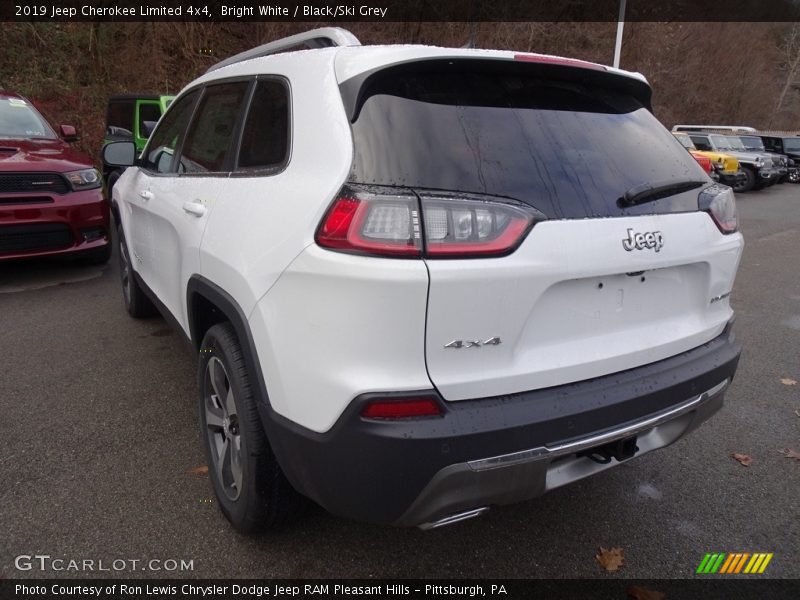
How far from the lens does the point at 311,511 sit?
234 cm

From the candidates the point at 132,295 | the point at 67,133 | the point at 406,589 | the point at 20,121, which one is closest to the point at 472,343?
the point at 406,589

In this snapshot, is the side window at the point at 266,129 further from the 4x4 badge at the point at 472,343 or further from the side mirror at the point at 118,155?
the side mirror at the point at 118,155

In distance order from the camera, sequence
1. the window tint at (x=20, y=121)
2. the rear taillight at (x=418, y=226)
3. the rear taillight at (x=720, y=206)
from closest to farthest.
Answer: the rear taillight at (x=418, y=226)
the rear taillight at (x=720, y=206)
the window tint at (x=20, y=121)

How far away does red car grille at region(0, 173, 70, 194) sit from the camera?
4.95m

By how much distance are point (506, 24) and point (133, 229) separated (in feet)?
67.2

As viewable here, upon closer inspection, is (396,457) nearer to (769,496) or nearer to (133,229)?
(769,496)

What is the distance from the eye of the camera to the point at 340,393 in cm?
155

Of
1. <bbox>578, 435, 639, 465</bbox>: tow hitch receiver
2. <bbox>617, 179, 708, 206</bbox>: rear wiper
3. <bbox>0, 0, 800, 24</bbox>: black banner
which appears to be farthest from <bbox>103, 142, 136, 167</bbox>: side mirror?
<bbox>0, 0, 800, 24</bbox>: black banner

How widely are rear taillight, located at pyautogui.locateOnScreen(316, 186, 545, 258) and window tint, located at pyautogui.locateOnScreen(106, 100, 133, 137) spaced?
876 cm

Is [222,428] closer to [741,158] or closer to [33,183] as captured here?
[33,183]

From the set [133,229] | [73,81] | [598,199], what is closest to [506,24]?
[73,81]

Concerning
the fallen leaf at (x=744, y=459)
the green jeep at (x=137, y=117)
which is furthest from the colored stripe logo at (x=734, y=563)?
the green jeep at (x=137, y=117)

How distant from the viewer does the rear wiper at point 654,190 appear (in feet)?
6.13

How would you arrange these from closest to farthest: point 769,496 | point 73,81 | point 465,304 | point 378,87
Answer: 1. point 465,304
2. point 378,87
3. point 769,496
4. point 73,81
